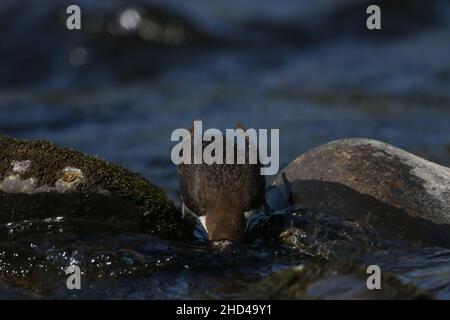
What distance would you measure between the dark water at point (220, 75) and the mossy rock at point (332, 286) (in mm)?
4595

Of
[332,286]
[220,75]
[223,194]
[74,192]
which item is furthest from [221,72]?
[332,286]

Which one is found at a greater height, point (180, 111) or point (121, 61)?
point (121, 61)

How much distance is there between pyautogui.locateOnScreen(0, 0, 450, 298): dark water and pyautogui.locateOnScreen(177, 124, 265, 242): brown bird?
3.42 meters

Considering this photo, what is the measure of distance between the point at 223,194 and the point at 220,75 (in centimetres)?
866

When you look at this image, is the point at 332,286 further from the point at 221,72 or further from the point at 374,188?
the point at 221,72

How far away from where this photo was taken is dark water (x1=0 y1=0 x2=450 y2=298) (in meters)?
12.1

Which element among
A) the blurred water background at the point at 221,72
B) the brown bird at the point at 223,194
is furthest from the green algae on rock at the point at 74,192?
the blurred water background at the point at 221,72

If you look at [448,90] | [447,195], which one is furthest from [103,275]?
[448,90]

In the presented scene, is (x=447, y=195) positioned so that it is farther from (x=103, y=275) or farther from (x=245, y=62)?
(x=245, y=62)

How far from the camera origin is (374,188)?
667 centimetres

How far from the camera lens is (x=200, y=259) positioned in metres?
5.98
